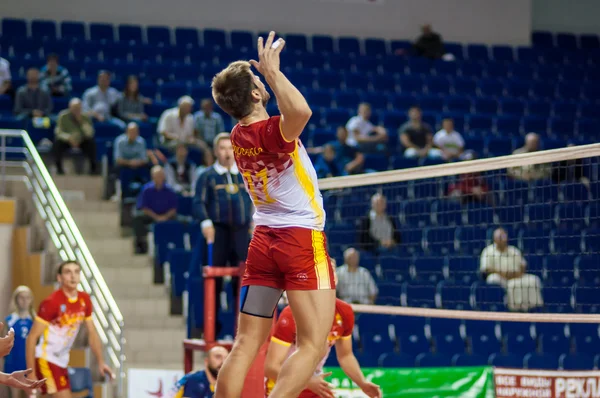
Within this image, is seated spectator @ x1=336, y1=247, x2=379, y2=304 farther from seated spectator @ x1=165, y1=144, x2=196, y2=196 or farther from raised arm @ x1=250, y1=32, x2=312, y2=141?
raised arm @ x1=250, y1=32, x2=312, y2=141

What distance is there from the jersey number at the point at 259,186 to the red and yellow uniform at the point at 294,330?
4.56 feet

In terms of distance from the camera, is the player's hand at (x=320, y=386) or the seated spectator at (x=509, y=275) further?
the seated spectator at (x=509, y=275)

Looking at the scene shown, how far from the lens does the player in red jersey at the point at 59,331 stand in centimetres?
911

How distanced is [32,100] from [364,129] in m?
5.77

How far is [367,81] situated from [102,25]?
5537mm

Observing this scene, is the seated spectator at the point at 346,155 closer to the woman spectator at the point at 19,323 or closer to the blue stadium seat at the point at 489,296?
the blue stadium seat at the point at 489,296

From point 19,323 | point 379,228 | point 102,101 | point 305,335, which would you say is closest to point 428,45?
point 102,101

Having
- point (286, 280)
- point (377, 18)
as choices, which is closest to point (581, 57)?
point (377, 18)

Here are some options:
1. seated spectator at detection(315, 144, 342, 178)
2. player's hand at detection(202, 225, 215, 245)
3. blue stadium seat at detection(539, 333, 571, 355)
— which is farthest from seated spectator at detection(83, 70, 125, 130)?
blue stadium seat at detection(539, 333, 571, 355)

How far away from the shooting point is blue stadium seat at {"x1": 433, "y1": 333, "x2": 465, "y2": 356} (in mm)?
11984

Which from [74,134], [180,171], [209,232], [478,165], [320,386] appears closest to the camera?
[320,386]

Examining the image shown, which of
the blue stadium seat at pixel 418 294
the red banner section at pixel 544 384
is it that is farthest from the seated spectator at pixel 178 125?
the red banner section at pixel 544 384

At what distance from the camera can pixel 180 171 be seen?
1412cm

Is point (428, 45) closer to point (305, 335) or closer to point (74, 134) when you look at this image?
point (74, 134)
